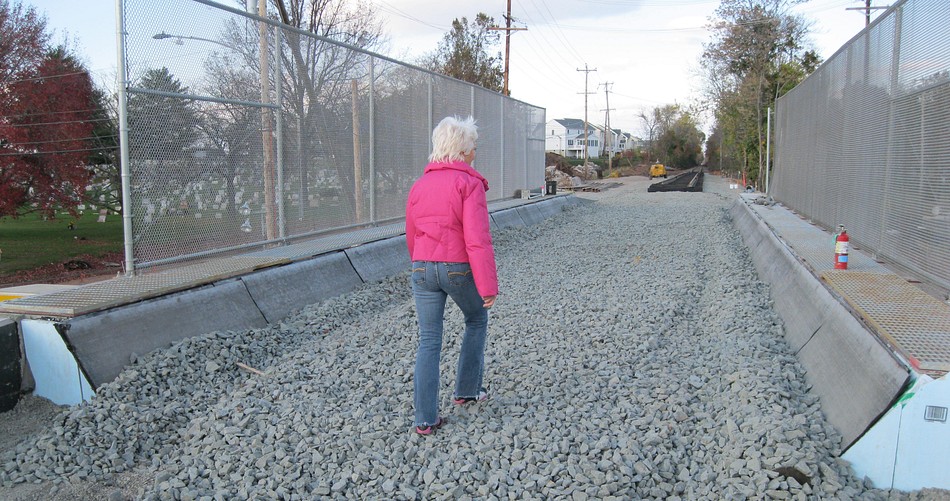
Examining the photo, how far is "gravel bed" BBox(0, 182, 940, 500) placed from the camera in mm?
3371

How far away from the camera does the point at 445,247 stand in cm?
385

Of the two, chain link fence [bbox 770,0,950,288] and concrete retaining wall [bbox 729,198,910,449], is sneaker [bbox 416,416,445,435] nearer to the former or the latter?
concrete retaining wall [bbox 729,198,910,449]

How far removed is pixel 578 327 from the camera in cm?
611

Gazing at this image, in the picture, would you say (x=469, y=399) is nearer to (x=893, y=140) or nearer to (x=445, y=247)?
(x=445, y=247)

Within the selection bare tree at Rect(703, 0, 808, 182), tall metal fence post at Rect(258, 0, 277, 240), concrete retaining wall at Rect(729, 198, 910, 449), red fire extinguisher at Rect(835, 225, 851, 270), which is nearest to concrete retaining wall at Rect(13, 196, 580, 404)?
tall metal fence post at Rect(258, 0, 277, 240)

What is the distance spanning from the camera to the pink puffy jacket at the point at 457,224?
12.5ft

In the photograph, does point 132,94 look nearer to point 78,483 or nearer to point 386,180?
point 78,483

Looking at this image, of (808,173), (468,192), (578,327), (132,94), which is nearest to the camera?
(468,192)

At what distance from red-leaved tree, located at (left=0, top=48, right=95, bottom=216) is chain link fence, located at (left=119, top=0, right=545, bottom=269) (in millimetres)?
9402

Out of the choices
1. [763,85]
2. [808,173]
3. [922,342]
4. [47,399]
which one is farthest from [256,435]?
[763,85]

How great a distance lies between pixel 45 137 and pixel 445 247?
15.4 m

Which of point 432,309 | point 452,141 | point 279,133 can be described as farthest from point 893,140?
point 279,133

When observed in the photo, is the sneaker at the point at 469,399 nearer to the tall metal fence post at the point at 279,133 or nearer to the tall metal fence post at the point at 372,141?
the tall metal fence post at the point at 279,133

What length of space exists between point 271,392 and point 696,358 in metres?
3.22
